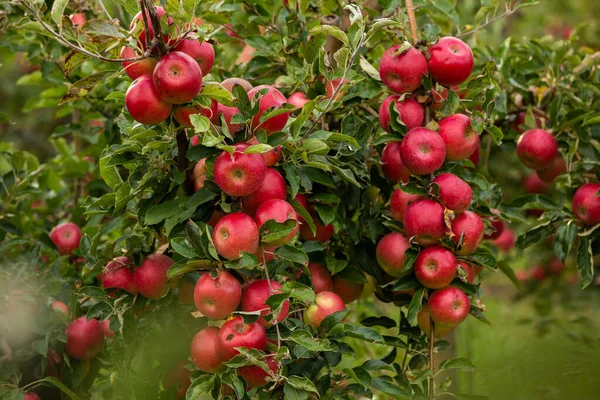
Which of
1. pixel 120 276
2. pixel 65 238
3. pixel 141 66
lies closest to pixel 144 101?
pixel 141 66

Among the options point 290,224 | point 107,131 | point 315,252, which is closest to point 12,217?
point 107,131

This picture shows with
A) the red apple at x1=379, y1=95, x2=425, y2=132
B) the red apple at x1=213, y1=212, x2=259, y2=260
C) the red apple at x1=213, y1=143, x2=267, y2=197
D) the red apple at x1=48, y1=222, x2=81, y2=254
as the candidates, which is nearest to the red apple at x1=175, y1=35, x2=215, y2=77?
the red apple at x1=213, y1=143, x2=267, y2=197

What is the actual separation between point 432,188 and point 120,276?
611 mm

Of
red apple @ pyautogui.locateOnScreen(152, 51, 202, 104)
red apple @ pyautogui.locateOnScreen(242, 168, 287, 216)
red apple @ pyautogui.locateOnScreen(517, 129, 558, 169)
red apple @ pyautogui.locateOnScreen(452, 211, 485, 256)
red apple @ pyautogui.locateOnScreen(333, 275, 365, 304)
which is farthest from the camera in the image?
red apple @ pyautogui.locateOnScreen(517, 129, 558, 169)

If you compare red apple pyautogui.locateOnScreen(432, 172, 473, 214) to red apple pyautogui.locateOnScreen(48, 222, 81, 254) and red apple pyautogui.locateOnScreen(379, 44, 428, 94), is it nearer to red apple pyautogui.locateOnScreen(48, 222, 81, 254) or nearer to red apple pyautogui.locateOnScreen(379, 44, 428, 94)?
red apple pyautogui.locateOnScreen(379, 44, 428, 94)

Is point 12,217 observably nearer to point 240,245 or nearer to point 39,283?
point 39,283

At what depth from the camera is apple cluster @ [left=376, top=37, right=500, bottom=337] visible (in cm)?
128

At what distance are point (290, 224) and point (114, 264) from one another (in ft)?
1.49

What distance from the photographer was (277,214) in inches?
45.6

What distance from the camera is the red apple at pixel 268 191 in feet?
3.92

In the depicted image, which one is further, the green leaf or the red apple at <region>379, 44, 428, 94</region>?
the green leaf

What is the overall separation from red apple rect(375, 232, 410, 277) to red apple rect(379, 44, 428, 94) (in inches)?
10.8

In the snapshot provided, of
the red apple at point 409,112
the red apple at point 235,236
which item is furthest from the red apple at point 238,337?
the red apple at point 409,112

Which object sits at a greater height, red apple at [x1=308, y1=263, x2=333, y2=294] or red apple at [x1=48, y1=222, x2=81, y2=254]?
red apple at [x1=308, y1=263, x2=333, y2=294]
